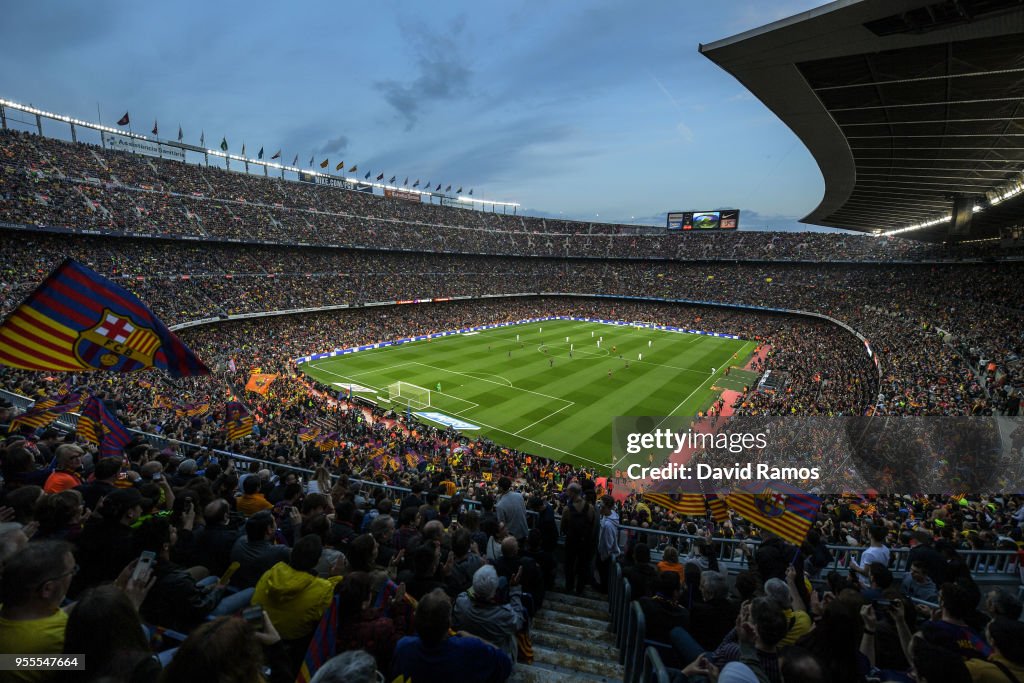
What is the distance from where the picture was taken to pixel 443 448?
23.6 metres

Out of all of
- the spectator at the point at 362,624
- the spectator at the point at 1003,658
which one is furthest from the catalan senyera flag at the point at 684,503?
the spectator at the point at 362,624

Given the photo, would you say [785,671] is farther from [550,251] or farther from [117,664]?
[550,251]

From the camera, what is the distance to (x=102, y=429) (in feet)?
33.3

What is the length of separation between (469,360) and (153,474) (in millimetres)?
37384

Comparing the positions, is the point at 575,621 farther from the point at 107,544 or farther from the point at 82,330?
the point at 82,330

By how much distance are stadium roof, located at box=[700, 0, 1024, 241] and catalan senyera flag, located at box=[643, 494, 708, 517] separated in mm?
10504

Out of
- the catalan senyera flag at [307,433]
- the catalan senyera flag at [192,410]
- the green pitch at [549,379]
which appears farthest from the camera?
the green pitch at [549,379]

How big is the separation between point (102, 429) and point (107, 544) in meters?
7.94

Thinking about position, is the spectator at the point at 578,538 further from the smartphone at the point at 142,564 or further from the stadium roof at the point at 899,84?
the stadium roof at the point at 899,84

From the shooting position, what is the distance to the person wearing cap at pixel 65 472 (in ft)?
20.1

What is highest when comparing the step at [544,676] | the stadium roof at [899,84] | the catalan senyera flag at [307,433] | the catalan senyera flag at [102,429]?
the stadium roof at [899,84]

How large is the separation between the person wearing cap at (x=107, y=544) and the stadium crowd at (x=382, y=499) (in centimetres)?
2

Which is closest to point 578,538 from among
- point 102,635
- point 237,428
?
point 102,635

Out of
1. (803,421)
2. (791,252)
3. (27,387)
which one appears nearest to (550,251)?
(791,252)
